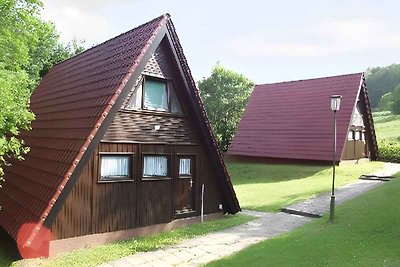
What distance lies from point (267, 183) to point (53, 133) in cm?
1333

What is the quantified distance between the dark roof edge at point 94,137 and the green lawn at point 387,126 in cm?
3559

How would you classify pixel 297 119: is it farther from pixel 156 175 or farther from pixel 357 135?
pixel 156 175

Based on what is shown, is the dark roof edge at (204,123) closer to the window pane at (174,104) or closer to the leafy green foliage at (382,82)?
the window pane at (174,104)

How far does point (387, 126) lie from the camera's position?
4925 cm

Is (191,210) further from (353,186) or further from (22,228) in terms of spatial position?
(353,186)

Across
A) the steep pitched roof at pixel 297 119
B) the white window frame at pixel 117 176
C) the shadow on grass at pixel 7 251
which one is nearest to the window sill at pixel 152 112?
the white window frame at pixel 117 176

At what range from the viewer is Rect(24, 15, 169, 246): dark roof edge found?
8.01 m

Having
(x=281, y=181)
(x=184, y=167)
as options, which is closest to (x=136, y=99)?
(x=184, y=167)

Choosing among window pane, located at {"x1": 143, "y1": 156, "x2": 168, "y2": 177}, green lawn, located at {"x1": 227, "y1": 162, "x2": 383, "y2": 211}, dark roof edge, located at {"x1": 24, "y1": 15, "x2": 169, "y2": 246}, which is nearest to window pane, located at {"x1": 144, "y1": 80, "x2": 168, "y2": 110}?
dark roof edge, located at {"x1": 24, "y1": 15, "x2": 169, "y2": 246}

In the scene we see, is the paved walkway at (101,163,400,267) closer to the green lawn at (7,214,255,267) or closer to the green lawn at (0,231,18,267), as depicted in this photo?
the green lawn at (7,214,255,267)

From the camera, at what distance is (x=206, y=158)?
12.0m

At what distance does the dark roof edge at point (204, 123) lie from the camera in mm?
10812

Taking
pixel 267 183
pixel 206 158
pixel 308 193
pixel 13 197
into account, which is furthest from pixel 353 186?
pixel 13 197

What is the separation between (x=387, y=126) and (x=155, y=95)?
47.0m
